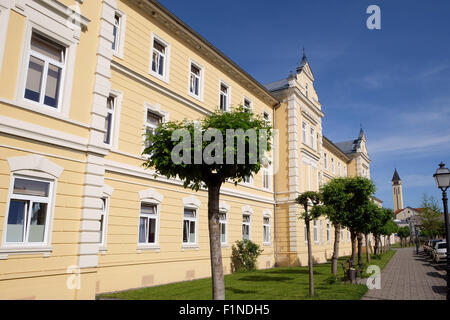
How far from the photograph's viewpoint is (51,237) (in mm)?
8250

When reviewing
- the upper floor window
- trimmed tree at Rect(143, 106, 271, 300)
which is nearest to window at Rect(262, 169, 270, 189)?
the upper floor window

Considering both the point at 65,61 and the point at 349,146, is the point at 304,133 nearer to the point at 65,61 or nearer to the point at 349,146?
the point at 65,61

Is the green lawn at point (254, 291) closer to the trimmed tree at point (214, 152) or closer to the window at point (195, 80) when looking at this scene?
the trimmed tree at point (214, 152)

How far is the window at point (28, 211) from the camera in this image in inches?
304

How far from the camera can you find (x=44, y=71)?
341 inches

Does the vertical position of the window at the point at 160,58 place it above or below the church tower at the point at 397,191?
below

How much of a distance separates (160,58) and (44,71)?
290 inches

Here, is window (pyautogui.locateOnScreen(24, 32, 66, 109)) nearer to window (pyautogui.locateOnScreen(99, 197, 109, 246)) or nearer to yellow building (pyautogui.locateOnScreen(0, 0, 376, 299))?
yellow building (pyautogui.locateOnScreen(0, 0, 376, 299))

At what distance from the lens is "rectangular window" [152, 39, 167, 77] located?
15.1 m

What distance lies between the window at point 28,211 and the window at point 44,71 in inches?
80.5

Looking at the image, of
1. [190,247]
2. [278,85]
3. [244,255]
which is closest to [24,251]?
[190,247]

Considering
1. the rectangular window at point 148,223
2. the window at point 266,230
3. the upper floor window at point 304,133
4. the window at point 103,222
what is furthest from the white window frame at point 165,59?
the upper floor window at point 304,133

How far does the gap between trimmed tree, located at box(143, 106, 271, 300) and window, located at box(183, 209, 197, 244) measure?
7212 mm
